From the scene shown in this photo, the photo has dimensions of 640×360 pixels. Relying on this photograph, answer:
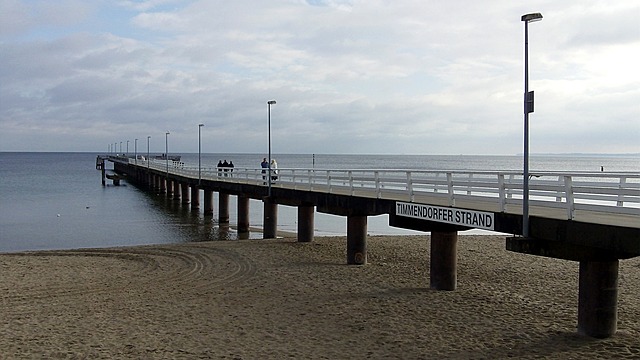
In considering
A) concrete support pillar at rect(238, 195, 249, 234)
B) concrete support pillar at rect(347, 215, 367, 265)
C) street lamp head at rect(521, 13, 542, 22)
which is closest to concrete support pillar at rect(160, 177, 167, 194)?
concrete support pillar at rect(238, 195, 249, 234)

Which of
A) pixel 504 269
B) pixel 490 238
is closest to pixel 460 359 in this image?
pixel 504 269

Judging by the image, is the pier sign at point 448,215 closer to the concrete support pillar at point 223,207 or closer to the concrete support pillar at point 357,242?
the concrete support pillar at point 357,242

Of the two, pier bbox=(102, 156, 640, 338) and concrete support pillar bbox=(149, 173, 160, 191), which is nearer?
pier bbox=(102, 156, 640, 338)

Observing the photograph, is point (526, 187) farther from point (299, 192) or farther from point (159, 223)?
point (159, 223)

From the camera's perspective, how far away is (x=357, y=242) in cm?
1816

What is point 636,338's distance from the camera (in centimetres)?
1042

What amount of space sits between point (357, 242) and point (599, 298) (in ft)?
28.0

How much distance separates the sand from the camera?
1002cm

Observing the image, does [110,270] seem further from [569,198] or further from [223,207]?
[223,207]

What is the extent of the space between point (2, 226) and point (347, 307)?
2714 centimetres

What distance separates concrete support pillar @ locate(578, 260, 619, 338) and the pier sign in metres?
1.96

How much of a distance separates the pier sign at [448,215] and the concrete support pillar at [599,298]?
1958mm

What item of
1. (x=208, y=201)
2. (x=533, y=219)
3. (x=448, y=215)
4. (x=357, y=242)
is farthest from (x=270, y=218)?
(x=533, y=219)

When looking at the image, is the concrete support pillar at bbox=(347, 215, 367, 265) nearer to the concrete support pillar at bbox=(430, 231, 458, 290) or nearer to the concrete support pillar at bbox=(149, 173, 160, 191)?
the concrete support pillar at bbox=(430, 231, 458, 290)
